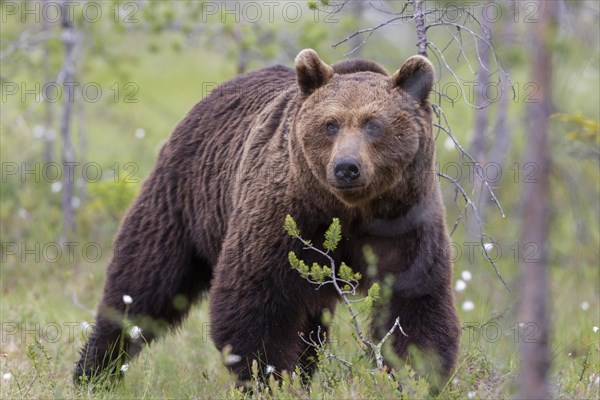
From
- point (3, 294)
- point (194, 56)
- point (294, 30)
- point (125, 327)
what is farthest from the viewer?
point (194, 56)

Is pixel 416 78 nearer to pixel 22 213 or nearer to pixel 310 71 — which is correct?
pixel 310 71

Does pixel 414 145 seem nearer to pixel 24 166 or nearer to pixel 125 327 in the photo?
pixel 125 327

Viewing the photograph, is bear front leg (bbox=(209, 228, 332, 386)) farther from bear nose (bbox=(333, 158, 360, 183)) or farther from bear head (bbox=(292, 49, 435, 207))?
bear nose (bbox=(333, 158, 360, 183))

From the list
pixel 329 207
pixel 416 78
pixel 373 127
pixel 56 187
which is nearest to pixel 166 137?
pixel 56 187

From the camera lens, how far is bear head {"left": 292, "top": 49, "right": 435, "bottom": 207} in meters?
4.85

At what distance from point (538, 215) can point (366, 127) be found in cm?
188

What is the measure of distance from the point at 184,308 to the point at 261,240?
1409mm

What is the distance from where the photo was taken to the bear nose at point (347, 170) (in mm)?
4695

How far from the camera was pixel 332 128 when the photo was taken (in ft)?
16.5

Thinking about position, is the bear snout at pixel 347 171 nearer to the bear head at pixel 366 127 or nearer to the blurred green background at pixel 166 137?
the bear head at pixel 366 127

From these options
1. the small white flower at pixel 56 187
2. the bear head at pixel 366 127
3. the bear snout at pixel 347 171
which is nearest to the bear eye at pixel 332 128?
the bear head at pixel 366 127

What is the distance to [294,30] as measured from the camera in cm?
1066

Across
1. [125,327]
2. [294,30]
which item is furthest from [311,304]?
[294,30]

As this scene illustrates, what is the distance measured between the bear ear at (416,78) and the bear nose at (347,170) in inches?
27.8
